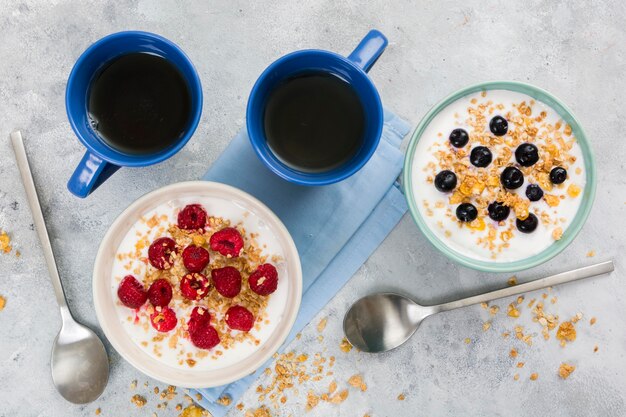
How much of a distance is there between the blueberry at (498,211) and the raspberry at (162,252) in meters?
0.46

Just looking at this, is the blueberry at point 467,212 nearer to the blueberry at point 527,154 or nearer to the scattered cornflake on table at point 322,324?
the blueberry at point 527,154

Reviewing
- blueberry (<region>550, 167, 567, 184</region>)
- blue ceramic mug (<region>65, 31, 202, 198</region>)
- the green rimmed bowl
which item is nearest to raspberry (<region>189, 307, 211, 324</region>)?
blue ceramic mug (<region>65, 31, 202, 198</region>)

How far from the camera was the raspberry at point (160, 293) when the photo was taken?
0.83m

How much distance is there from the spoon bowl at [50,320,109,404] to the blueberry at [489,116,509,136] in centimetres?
71

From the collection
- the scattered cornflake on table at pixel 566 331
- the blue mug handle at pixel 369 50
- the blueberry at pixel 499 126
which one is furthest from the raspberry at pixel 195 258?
the scattered cornflake on table at pixel 566 331

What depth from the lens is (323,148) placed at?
84cm

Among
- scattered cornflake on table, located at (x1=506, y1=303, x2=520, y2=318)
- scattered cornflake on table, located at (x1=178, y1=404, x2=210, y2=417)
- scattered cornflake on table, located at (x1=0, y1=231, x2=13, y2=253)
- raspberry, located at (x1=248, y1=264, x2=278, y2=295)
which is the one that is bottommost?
scattered cornflake on table, located at (x1=178, y1=404, x2=210, y2=417)

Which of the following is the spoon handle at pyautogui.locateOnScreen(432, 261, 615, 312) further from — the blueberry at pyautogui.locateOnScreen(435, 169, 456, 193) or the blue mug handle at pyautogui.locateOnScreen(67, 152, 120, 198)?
the blue mug handle at pyautogui.locateOnScreen(67, 152, 120, 198)

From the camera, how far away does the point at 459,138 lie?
845 millimetres

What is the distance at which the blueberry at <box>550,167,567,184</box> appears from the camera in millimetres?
841

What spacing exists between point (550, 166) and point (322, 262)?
372 millimetres

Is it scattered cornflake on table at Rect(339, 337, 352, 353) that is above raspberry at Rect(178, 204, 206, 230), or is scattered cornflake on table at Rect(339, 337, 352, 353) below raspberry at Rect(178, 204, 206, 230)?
below

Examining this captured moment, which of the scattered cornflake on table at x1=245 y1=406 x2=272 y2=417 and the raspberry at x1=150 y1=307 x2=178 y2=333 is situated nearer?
the raspberry at x1=150 y1=307 x2=178 y2=333

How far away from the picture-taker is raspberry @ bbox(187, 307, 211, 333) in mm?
845
